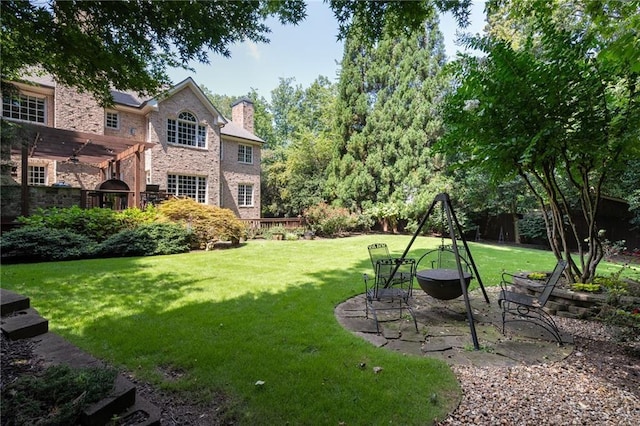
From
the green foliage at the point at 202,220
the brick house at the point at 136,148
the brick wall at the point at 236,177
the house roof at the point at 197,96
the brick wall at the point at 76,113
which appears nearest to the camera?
the green foliage at the point at 202,220

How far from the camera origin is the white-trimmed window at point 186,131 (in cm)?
1681

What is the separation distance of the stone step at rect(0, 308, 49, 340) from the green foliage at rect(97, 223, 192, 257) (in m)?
6.44

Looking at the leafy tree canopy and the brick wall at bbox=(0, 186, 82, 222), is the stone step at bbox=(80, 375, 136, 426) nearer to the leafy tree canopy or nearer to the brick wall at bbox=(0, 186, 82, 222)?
the leafy tree canopy

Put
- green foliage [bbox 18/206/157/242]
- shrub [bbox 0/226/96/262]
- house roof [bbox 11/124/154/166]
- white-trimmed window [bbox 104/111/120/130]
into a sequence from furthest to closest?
white-trimmed window [bbox 104/111/120/130] → house roof [bbox 11/124/154/166] → green foliage [bbox 18/206/157/242] → shrub [bbox 0/226/96/262]

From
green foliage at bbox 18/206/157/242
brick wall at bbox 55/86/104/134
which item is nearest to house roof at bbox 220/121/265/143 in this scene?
brick wall at bbox 55/86/104/134

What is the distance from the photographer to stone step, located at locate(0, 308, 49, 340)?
10.6 ft

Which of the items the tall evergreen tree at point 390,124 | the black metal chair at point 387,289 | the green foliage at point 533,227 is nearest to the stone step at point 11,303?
the black metal chair at point 387,289

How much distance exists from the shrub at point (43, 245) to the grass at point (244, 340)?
1.00m

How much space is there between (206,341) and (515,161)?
561 cm

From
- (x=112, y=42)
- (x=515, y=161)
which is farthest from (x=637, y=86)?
(x=112, y=42)

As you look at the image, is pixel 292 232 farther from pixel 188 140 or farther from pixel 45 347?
pixel 45 347

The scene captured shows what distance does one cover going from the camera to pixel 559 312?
5.28 m

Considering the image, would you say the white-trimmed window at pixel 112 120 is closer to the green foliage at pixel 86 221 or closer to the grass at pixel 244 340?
the green foliage at pixel 86 221

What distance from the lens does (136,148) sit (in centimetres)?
1310
